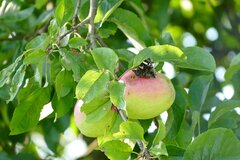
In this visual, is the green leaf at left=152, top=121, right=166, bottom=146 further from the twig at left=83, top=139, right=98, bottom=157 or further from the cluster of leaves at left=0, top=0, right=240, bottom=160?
the twig at left=83, top=139, right=98, bottom=157

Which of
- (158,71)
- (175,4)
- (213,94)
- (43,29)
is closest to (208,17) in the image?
(175,4)

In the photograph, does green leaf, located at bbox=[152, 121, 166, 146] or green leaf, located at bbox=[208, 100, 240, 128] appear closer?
green leaf, located at bbox=[152, 121, 166, 146]

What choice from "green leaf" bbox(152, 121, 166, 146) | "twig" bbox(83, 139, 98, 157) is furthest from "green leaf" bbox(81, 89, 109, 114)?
"twig" bbox(83, 139, 98, 157)

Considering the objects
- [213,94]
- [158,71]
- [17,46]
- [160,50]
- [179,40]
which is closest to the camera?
[160,50]

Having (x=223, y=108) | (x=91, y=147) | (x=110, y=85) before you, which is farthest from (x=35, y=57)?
(x=91, y=147)

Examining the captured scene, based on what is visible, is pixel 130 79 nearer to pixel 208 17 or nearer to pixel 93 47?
pixel 93 47

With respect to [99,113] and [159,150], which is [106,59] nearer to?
[99,113]
